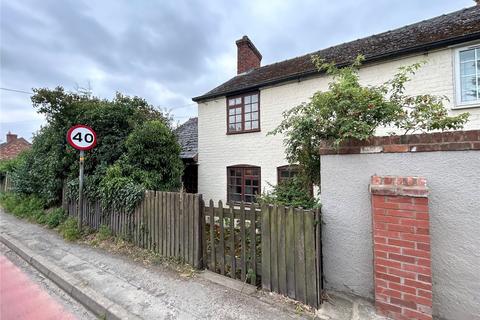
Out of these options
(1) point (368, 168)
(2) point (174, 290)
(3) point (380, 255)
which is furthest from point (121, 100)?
(3) point (380, 255)

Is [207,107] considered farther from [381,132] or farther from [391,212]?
[391,212]

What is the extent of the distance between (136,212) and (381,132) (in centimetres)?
719

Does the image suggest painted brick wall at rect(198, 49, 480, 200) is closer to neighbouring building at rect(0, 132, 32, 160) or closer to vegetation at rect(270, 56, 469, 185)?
vegetation at rect(270, 56, 469, 185)

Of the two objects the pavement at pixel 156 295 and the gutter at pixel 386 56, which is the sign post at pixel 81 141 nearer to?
the pavement at pixel 156 295

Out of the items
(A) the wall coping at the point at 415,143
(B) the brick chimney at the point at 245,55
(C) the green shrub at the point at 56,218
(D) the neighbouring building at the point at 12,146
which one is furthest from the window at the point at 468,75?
(D) the neighbouring building at the point at 12,146

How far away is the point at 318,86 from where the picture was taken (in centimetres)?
846

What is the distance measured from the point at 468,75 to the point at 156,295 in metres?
8.92

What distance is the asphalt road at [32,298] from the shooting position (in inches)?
130

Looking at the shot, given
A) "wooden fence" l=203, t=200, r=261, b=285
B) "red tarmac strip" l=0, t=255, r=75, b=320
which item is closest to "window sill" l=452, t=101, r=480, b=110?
"wooden fence" l=203, t=200, r=261, b=285

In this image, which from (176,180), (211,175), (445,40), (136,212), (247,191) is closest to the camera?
(136,212)

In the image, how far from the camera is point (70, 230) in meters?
6.28

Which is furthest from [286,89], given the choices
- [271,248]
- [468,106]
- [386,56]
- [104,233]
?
[104,233]

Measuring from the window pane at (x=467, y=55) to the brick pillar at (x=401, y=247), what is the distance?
6.20m

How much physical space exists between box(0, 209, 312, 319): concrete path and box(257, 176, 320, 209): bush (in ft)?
4.53
